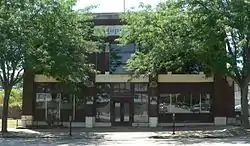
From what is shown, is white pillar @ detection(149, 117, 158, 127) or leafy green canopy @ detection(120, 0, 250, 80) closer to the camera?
leafy green canopy @ detection(120, 0, 250, 80)

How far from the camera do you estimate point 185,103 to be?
→ 123 feet

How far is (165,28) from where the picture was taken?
2708cm

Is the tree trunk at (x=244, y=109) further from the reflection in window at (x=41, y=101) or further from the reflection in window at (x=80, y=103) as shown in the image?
the reflection in window at (x=41, y=101)

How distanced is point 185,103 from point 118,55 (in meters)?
6.64

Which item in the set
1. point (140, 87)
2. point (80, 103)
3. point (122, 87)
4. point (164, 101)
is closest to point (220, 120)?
point (164, 101)

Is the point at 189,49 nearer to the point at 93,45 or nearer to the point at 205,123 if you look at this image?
the point at 93,45

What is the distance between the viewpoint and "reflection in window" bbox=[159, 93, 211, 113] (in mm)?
37438

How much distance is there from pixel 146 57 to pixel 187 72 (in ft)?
28.6

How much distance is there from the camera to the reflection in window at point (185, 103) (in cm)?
3744

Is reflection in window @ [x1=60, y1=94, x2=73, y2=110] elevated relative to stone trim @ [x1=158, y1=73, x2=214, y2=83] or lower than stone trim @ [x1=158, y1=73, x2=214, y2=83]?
lower

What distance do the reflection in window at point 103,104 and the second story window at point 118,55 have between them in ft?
5.20

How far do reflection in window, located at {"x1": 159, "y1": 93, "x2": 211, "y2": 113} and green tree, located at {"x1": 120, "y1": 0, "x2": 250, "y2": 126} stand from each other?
8.75 meters

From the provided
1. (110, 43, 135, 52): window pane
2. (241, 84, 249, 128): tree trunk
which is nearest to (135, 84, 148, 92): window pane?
(110, 43, 135, 52): window pane

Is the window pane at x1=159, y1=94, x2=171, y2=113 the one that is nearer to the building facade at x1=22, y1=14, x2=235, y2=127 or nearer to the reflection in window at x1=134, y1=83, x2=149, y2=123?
the building facade at x1=22, y1=14, x2=235, y2=127
